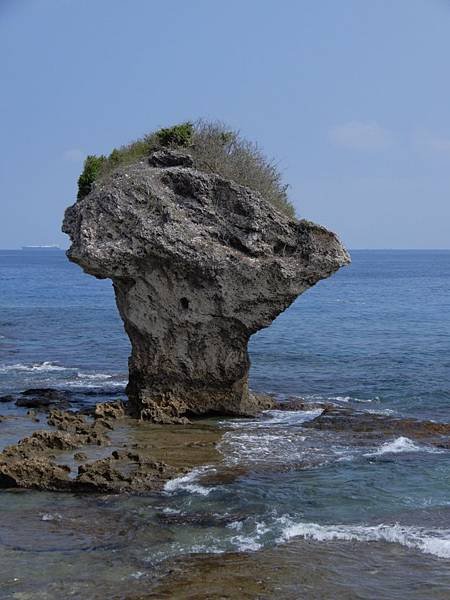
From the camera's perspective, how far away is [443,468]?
19.2m

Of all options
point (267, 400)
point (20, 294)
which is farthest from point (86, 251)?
point (20, 294)

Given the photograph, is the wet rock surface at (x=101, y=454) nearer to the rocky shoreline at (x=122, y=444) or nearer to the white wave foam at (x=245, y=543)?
the rocky shoreline at (x=122, y=444)

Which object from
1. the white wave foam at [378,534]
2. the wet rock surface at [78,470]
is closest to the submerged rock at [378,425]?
the wet rock surface at [78,470]

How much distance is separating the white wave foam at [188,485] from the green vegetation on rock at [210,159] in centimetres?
985

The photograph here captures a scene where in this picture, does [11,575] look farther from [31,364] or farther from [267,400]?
[31,364]

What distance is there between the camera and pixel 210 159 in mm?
25516

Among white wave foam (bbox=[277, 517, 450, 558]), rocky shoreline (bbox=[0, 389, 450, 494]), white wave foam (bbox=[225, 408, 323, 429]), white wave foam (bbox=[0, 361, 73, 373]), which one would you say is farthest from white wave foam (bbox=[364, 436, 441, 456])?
white wave foam (bbox=[0, 361, 73, 373])

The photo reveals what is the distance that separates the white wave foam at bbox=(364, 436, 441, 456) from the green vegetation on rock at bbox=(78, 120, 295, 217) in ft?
26.4

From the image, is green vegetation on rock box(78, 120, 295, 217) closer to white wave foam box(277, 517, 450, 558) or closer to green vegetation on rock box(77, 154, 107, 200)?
green vegetation on rock box(77, 154, 107, 200)

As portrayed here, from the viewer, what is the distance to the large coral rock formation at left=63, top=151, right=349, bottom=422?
→ 934 inches

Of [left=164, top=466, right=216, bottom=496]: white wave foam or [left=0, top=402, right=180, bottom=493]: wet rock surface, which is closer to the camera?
[left=164, top=466, right=216, bottom=496]: white wave foam

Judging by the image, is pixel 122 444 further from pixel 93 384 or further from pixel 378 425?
pixel 93 384

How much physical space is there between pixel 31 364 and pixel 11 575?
77.3 ft

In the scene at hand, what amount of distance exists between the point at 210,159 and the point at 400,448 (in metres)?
10.6
